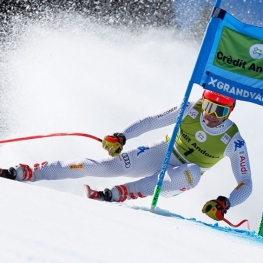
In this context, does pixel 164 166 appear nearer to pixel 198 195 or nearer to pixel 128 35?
pixel 198 195

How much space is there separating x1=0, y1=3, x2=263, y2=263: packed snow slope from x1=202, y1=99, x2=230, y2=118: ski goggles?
1148 millimetres

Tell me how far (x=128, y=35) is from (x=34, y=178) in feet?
50.6

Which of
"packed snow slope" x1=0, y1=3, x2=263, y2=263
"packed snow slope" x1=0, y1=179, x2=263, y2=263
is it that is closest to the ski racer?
"packed snow slope" x1=0, y1=3, x2=263, y2=263

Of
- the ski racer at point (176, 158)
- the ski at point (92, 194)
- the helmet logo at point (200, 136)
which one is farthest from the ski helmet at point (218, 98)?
→ the ski at point (92, 194)

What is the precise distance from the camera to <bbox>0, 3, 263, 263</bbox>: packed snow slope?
198 centimetres

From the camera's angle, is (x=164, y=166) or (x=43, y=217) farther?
(x=164, y=166)

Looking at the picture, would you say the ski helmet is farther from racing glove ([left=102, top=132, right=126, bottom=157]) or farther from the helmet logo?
racing glove ([left=102, top=132, right=126, bottom=157])

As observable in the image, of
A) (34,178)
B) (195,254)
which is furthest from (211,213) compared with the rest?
(195,254)

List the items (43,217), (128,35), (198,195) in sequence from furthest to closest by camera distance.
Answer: (128,35) < (198,195) < (43,217)

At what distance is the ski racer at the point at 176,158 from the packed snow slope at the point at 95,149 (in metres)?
0.39

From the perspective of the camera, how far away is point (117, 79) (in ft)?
41.0

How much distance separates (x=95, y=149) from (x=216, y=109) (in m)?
2.97

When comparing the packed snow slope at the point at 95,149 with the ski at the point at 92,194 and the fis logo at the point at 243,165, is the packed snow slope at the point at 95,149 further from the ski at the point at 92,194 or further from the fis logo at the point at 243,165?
the fis logo at the point at 243,165

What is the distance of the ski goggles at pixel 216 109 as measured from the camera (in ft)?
18.9
